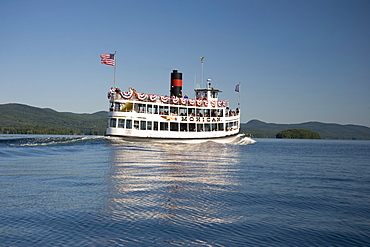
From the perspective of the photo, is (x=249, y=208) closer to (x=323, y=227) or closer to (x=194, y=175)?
(x=323, y=227)

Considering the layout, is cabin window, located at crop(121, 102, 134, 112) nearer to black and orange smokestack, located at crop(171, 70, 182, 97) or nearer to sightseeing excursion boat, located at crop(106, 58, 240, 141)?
sightseeing excursion boat, located at crop(106, 58, 240, 141)

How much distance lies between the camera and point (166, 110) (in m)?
59.7

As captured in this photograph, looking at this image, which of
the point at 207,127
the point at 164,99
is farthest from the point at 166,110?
the point at 207,127

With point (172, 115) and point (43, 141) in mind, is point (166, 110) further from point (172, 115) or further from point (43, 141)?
point (43, 141)

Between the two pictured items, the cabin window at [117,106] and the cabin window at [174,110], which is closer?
the cabin window at [117,106]

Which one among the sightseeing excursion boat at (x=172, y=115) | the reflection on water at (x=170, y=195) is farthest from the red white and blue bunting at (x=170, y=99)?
the reflection on water at (x=170, y=195)

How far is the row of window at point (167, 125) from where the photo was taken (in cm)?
5278

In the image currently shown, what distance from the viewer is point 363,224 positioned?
1265cm

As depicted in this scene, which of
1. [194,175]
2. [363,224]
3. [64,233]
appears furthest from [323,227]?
[194,175]

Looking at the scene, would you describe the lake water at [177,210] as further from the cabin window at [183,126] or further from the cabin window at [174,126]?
the cabin window at [183,126]

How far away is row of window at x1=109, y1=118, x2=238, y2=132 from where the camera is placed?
173 ft

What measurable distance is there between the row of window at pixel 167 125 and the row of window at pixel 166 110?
1.81 metres

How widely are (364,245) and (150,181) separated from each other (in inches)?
492

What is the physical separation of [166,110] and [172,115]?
146cm
